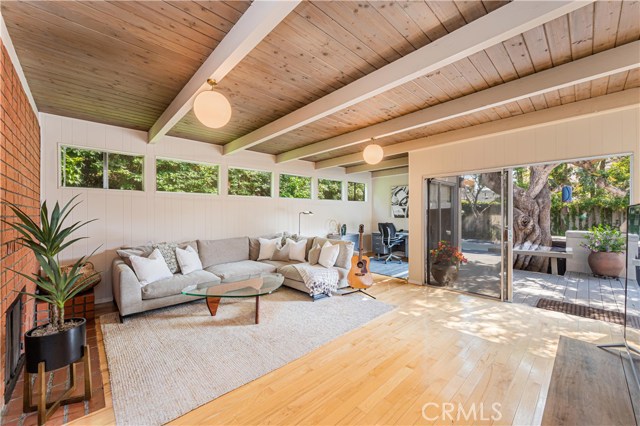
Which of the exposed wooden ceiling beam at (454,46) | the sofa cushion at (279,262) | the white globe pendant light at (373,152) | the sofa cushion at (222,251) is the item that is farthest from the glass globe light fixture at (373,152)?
the sofa cushion at (222,251)

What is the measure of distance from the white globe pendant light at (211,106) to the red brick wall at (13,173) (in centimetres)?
117

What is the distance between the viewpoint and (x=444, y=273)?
14.8 ft

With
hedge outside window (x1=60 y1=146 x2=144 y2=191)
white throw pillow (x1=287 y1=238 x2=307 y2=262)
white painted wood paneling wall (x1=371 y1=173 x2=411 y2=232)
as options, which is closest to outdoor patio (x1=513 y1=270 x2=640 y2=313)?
white painted wood paneling wall (x1=371 y1=173 x2=411 y2=232)

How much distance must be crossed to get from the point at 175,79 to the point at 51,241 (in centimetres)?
176

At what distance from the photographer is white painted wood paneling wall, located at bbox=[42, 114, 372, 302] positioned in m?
3.59

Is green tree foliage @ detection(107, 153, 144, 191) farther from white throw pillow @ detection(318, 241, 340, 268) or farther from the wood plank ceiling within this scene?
white throw pillow @ detection(318, 241, 340, 268)

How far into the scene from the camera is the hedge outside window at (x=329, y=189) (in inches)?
270

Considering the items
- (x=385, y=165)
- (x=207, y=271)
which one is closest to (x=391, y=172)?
(x=385, y=165)

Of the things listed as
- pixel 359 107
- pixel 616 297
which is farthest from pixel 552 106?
pixel 616 297

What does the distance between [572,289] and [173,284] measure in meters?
6.24

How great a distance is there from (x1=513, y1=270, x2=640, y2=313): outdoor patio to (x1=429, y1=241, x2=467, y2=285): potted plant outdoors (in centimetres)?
89

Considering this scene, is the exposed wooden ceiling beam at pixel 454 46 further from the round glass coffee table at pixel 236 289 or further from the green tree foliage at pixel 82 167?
the green tree foliage at pixel 82 167

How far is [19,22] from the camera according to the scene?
5.98 feet

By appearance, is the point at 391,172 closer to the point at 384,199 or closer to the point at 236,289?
the point at 384,199
